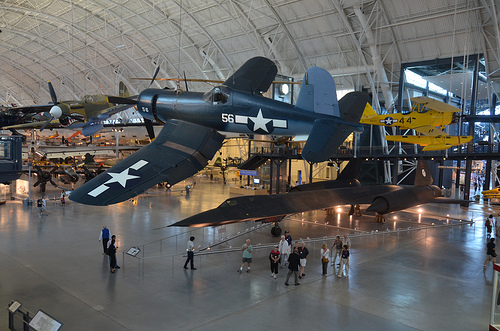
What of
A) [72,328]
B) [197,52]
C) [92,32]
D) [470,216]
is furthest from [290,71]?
[72,328]

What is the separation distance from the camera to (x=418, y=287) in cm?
1112

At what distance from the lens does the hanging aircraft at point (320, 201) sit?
14.7 metres

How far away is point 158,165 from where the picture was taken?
7.56 m

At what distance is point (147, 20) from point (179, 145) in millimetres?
32843

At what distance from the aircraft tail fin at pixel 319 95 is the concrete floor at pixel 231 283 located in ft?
18.0

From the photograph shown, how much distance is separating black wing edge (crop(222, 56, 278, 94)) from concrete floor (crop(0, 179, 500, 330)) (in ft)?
20.1

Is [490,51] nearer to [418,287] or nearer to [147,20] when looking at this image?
[418,287]

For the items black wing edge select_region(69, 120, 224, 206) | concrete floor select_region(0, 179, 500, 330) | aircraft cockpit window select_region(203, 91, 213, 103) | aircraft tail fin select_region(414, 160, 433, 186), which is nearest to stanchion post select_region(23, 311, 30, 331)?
concrete floor select_region(0, 179, 500, 330)

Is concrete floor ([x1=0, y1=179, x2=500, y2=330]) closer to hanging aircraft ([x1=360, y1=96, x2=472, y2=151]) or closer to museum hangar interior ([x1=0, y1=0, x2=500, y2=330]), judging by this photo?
museum hangar interior ([x1=0, y1=0, x2=500, y2=330])

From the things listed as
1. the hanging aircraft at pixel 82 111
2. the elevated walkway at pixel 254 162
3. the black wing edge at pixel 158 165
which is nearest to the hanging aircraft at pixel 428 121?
the elevated walkway at pixel 254 162

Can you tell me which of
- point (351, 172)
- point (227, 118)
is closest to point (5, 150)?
point (227, 118)

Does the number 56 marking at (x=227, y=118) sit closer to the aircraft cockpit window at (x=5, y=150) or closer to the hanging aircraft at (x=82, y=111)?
the aircraft cockpit window at (x=5, y=150)

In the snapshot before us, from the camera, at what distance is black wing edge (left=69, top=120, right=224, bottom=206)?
21.5 ft

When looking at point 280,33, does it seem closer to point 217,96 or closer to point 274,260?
point 274,260
